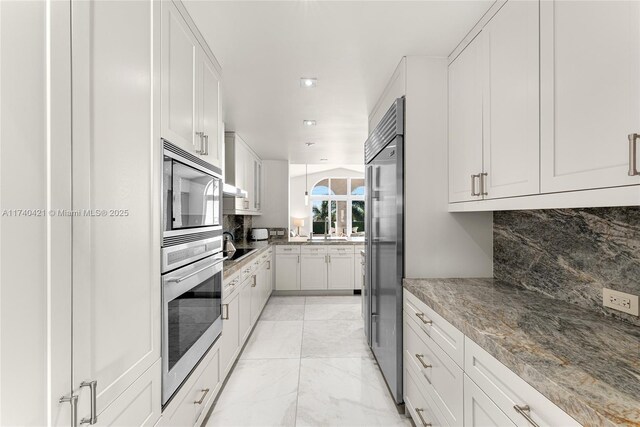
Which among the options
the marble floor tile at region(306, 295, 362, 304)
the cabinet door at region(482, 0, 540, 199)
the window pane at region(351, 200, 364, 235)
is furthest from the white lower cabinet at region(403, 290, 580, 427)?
the window pane at region(351, 200, 364, 235)

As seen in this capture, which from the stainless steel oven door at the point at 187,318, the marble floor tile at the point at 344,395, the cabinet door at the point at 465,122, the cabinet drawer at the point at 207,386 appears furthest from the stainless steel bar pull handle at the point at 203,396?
the cabinet door at the point at 465,122

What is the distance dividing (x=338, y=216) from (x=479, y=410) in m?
8.61

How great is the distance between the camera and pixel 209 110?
6.30 feet

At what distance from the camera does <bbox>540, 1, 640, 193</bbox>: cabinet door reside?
2.91ft

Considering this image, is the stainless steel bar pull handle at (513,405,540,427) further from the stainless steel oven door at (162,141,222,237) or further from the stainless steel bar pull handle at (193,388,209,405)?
the stainless steel bar pull handle at (193,388,209,405)

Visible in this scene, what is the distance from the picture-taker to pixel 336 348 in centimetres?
317

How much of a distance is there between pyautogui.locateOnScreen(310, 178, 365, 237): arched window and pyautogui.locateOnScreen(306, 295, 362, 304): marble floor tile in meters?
4.51

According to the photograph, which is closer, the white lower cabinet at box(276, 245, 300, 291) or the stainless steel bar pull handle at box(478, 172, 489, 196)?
the stainless steel bar pull handle at box(478, 172, 489, 196)

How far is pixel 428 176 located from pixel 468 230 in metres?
0.45

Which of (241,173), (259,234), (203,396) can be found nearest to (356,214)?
(259,234)

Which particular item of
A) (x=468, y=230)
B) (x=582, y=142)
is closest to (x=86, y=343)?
(x=582, y=142)

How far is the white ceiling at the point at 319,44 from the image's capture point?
5.20 ft

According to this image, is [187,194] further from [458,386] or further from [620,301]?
[620,301]

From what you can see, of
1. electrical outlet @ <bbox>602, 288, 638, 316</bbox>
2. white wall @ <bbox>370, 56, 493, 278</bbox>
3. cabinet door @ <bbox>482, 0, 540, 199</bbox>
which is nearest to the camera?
electrical outlet @ <bbox>602, 288, 638, 316</bbox>
